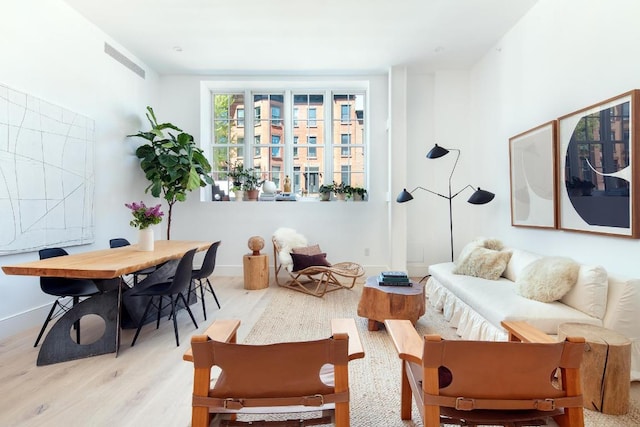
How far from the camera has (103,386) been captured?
81.7 inches

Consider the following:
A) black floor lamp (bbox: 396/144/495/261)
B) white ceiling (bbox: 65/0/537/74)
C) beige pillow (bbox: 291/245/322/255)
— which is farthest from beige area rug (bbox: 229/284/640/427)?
white ceiling (bbox: 65/0/537/74)

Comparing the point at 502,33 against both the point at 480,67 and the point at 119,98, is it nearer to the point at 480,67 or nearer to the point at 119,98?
the point at 480,67

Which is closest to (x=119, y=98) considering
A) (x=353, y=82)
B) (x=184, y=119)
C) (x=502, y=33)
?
(x=184, y=119)

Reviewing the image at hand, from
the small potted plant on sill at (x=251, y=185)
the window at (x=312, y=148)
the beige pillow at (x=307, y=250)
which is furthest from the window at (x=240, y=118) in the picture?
the beige pillow at (x=307, y=250)

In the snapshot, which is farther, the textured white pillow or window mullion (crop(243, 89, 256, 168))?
window mullion (crop(243, 89, 256, 168))

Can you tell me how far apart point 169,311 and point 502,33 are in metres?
4.96

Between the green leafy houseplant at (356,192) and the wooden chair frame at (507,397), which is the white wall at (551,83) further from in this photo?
the wooden chair frame at (507,397)

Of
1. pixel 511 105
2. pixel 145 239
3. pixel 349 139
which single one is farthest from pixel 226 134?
pixel 511 105

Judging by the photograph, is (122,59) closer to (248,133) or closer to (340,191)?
(248,133)

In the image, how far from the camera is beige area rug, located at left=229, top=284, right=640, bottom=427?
1.75m

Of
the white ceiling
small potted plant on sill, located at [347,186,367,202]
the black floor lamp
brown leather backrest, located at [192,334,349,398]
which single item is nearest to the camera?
brown leather backrest, located at [192,334,349,398]

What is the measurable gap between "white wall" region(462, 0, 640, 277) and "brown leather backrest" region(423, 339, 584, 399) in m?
1.93

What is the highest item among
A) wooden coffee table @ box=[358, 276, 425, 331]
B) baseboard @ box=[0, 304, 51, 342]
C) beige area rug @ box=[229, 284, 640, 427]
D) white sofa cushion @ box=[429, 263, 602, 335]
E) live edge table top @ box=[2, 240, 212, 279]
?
live edge table top @ box=[2, 240, 212, 279]

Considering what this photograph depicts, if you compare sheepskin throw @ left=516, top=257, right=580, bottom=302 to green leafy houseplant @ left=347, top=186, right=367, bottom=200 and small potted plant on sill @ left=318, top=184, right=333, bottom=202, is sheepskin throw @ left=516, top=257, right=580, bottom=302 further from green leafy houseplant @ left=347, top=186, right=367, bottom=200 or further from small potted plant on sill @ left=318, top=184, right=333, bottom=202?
small potted plant on sill @ left=318, top=184, right=333, bottom=202
